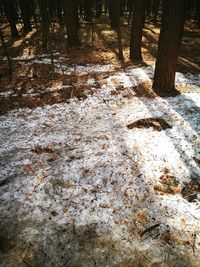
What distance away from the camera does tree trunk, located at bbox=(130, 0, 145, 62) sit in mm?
10219

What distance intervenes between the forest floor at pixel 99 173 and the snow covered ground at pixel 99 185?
0.05 ft

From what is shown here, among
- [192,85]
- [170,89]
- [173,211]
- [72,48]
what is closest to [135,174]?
[173,211]

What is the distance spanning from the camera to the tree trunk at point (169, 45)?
683 cm

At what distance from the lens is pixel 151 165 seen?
201 inches

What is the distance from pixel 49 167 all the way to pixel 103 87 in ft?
13.9

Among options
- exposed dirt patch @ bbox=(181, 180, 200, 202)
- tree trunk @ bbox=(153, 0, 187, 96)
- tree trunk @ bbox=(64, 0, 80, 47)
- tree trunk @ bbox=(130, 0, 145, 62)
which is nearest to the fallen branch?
exposed dirt patch @ bbox=(181, 180, 200, 202)

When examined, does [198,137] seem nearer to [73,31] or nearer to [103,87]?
[103,87]

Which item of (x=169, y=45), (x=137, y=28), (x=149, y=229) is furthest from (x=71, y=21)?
(x=149, y=229)

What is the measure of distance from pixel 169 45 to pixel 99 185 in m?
4.76

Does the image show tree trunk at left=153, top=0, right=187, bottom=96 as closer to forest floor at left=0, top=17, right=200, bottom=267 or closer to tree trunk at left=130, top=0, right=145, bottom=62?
forest floor at left=0, top=17, right=200, bottom=267

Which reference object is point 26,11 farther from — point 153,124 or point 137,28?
point 153,124

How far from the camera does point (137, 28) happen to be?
423 inches

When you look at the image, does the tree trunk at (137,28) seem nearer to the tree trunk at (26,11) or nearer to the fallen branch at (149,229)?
the fallen branch at (149,229)

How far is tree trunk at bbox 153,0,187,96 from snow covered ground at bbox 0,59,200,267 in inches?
27.1
